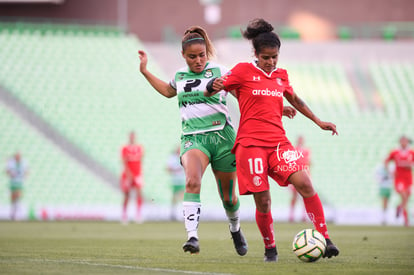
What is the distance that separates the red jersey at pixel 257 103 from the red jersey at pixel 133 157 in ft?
40.2

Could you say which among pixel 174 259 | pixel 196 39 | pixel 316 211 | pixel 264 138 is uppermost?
pixel 196 39

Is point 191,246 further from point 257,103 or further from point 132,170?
point 132,170

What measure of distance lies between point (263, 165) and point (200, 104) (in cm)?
102

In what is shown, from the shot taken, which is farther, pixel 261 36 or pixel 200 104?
pixel 200 104

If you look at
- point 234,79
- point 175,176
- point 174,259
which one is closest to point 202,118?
point 234,79

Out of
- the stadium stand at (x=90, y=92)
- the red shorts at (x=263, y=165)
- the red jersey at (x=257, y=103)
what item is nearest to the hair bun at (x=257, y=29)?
the red jersey at (x=257, y=103)

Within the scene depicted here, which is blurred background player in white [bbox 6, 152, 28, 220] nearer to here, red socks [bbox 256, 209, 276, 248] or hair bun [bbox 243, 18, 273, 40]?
red socks [bbox 256, 209, 276, 248]

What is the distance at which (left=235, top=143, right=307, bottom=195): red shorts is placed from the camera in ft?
24.5

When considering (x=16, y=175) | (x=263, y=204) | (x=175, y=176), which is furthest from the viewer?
(x=175, y=176)

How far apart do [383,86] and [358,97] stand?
1.37m

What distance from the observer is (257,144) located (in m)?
7.52

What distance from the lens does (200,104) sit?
8.10 meters

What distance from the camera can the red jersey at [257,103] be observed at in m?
7.55

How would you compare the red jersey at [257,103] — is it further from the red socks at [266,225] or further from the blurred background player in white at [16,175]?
the blurred background player in white at [16,175]
